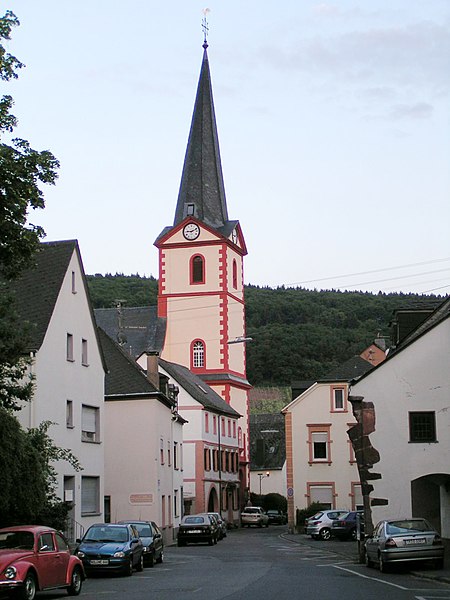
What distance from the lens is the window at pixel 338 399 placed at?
65312mm

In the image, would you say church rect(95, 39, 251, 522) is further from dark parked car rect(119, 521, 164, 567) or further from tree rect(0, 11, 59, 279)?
tree rect(0, 11, 59, 279)

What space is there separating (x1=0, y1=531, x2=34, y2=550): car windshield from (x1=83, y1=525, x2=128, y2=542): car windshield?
815 centimetres

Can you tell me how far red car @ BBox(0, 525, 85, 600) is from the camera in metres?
18.8

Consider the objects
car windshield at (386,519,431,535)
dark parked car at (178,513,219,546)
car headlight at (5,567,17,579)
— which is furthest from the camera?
dark parked car at (178,513,219,546)

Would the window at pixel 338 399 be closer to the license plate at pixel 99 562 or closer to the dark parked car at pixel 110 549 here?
the dark parked car at pixel 110 549

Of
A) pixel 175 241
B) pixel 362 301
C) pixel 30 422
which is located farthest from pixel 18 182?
pixel 362 301

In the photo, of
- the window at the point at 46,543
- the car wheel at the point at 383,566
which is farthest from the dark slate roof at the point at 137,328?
the window at the point at 46,543

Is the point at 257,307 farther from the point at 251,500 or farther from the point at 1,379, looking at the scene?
the point at 1,379

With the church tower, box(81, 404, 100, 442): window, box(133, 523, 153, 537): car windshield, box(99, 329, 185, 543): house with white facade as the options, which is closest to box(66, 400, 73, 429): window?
box(81, 404, 100, 442): window

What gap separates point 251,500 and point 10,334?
75898 millimetres

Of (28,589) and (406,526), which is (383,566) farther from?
(28,589)

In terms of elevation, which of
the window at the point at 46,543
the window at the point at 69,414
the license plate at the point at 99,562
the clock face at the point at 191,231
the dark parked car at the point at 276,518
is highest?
the clock face at the point at 191,231

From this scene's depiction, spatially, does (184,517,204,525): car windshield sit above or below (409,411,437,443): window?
→ below

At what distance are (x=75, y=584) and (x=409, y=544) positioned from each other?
9.61 meters
